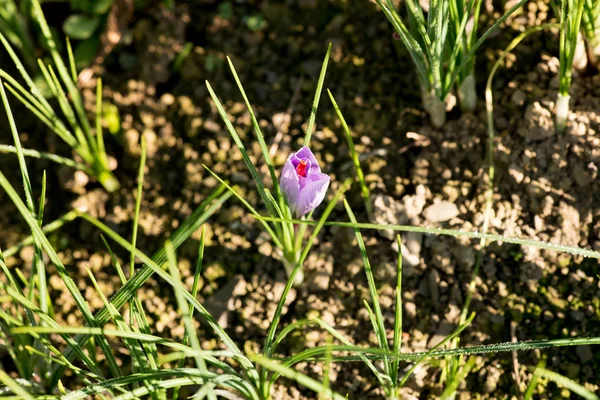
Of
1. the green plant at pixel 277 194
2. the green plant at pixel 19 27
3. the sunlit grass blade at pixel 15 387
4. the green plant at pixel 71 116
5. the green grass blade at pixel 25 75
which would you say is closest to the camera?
the sunlit grass blade at pixel 15 387

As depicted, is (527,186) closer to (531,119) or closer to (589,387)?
(531,119)

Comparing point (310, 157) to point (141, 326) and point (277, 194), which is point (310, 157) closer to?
point (277, 194)

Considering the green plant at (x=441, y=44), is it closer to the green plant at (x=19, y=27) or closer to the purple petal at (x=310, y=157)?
the purple petal at (x=310, y=157)

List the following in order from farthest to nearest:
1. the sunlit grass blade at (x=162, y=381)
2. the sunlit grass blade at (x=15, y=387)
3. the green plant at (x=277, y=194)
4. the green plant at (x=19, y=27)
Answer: the green plant at (x=19, y=27), the green plant at (x=277, y=194), the sunlit grass blade at (x=162, y=381), the sunlit grass blade at (x=15, y=387)

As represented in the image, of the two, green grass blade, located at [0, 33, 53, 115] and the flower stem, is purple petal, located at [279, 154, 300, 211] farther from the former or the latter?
green grass blade, located at [0, 33, 53, 115]

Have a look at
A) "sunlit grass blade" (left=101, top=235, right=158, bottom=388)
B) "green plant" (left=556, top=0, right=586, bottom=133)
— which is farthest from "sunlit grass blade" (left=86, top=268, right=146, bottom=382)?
"green plant" (left=556, top=0, right=586, bottom=133)

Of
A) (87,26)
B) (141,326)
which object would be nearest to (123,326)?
(141,326)

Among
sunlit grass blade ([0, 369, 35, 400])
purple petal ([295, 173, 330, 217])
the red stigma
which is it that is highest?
the red stigma

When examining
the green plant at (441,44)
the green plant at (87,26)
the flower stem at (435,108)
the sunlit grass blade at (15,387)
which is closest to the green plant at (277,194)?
the green plant at (441,44)
